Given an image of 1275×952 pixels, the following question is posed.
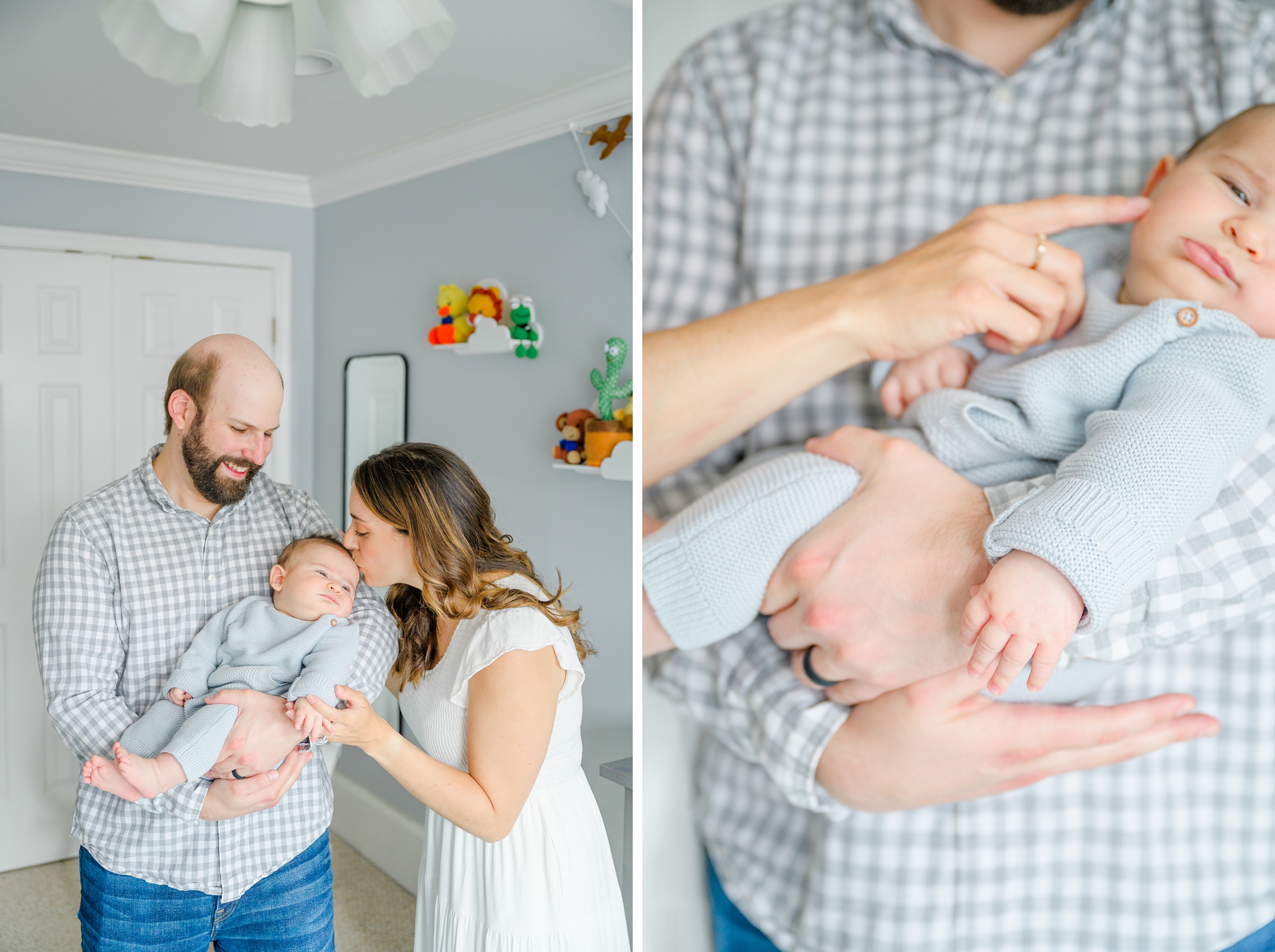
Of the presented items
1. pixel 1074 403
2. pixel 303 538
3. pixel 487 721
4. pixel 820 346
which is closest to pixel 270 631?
pixel 303 538

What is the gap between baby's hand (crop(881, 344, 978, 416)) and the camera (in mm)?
567

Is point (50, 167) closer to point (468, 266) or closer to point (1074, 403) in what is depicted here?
point (468, 266)

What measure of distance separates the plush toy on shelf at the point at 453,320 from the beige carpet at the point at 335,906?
384 mm

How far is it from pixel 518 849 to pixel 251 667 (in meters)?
0.29

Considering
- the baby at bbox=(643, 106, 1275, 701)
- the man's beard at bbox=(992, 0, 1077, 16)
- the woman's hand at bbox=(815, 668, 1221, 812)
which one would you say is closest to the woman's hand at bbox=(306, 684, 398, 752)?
the baby at bbox=(643, 106, 1275, 701)

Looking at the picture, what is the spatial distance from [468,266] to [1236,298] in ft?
1.69

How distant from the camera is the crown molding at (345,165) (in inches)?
20.6

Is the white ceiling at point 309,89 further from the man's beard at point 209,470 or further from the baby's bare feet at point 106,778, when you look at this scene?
the baby's bare feet at point 106,778

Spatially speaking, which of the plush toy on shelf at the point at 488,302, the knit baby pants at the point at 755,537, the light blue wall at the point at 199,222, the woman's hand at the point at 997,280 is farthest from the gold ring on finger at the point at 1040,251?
the light blue wall at the point at 199,222

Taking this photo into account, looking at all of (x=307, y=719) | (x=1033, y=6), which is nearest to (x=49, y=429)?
(x=307, y=719)

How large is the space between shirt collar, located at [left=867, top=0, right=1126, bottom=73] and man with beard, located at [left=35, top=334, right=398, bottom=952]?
0.52 m

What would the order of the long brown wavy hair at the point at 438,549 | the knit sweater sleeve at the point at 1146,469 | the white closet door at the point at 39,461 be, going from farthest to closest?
the long brown wavy hair at the point at 438,549
the white closet door at the point at 39,461
the knit sweater sleeve at the point at 1146,469

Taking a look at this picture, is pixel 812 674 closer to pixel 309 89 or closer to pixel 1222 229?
pixel 1222 229

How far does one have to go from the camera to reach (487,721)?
65 cm
